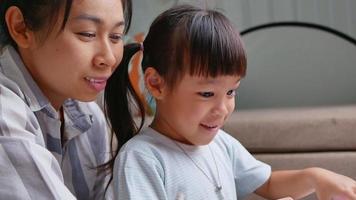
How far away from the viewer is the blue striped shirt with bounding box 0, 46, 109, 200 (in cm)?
69

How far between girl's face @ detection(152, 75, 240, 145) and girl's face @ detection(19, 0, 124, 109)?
12 centimetres

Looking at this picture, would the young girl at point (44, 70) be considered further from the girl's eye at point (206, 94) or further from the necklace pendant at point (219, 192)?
the necklace pendant at point (219, 192)

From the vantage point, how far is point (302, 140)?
1.44 m

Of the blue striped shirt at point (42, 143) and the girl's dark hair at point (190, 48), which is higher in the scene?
the girl's dark hair at point (190, 48)

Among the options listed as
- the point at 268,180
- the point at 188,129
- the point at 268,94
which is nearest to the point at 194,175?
the point at 188,129

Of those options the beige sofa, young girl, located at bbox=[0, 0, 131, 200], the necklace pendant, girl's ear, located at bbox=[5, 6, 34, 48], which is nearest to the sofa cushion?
the beige sofa

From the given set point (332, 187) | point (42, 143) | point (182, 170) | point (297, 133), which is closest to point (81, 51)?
point (42, 143)

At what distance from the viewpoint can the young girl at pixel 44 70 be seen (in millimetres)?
695

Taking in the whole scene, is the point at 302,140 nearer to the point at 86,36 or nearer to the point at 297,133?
the point at 297,133

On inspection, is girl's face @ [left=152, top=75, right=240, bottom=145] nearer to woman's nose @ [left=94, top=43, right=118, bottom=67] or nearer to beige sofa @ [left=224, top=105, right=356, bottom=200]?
woman's nose @ [left=94, top=43, right=118, bottom=67]

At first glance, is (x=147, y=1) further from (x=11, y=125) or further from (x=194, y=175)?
(x=11, y=125)

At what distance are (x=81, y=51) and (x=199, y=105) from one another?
21 cm

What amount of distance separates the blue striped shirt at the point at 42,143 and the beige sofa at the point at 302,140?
53 cm

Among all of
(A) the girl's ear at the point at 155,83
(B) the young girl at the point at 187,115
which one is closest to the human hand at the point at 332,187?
(B) the young girl at the point at 187,115
